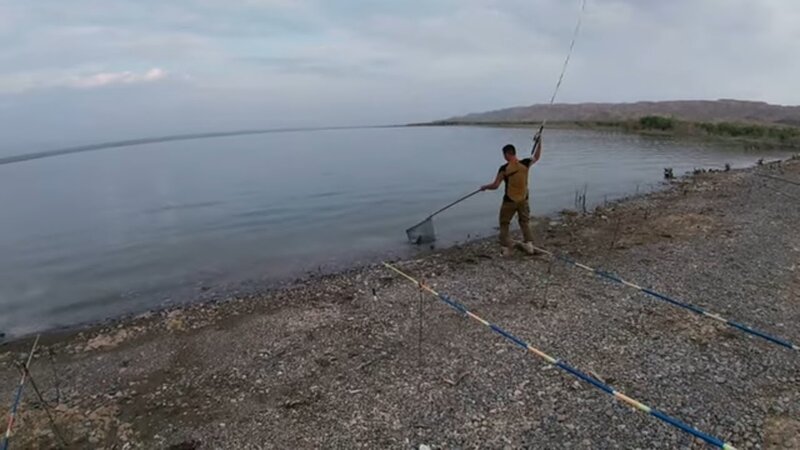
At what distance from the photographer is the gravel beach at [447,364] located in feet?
22.0

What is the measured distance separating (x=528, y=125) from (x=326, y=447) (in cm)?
14394

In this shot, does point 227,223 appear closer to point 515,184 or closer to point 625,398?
point 515,184

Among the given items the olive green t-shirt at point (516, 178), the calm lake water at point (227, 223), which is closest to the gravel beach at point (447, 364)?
the olive green t-shirt at point (516, 178)

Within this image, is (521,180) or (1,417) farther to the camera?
(521,180)

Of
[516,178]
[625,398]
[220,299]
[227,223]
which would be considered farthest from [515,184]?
[227,223]

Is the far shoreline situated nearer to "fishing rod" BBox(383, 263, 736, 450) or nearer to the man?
the man

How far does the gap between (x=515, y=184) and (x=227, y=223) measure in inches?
668

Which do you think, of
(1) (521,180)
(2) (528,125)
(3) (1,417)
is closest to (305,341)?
(3) (1,417)

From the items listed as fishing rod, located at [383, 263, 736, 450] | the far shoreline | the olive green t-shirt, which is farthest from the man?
fishing rod, located at [383, 263, 736, 450]

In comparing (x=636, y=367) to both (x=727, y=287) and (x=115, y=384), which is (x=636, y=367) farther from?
(x=115, y=384)

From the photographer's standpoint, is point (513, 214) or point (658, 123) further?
point (658, 123)

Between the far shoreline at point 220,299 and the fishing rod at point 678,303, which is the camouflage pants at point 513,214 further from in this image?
the far shoreline at point 220,299

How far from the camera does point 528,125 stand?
141 metres

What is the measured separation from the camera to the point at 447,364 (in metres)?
8.29
